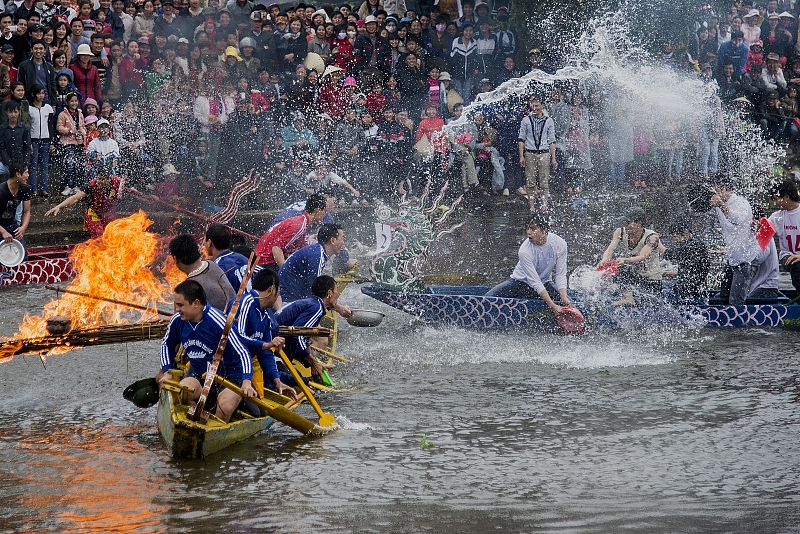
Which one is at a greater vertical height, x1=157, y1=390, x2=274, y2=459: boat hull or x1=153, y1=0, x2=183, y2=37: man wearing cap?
x1=153, y1=0, x2=183, y2=37: man wearing cap

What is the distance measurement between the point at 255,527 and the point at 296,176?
11.9 meters

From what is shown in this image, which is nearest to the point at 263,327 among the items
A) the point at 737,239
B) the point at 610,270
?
the point at 610,270

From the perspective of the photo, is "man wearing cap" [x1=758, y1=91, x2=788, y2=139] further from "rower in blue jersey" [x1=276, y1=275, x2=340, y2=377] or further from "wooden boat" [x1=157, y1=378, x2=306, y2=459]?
"wooden boat" [x1=157, y1=378, x2=306, y2=459]

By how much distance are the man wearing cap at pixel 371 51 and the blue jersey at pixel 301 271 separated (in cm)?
845

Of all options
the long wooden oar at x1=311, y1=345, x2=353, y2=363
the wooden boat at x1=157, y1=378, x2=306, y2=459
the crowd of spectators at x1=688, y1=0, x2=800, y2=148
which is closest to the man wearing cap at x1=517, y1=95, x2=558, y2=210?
the crowd of spectators at x1=688, y1=0, x2=800, y2=148

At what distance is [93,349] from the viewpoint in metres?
11.0

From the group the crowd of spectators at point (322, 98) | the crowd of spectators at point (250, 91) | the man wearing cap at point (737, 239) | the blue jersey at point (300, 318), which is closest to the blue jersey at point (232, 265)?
the blue jersey at point (300, 318)

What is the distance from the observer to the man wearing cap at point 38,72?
1524 cm

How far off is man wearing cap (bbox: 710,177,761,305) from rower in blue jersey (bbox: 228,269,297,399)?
6.01 meters

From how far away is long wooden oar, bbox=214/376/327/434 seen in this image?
23.6 ft

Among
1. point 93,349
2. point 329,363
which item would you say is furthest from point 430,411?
point 93,349

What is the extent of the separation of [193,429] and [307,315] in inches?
86.1

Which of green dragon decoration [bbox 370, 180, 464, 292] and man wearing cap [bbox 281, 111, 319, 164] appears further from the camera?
man wearing cap [bbox 281, 111, 319, 164]

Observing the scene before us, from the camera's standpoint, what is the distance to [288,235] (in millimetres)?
10766
